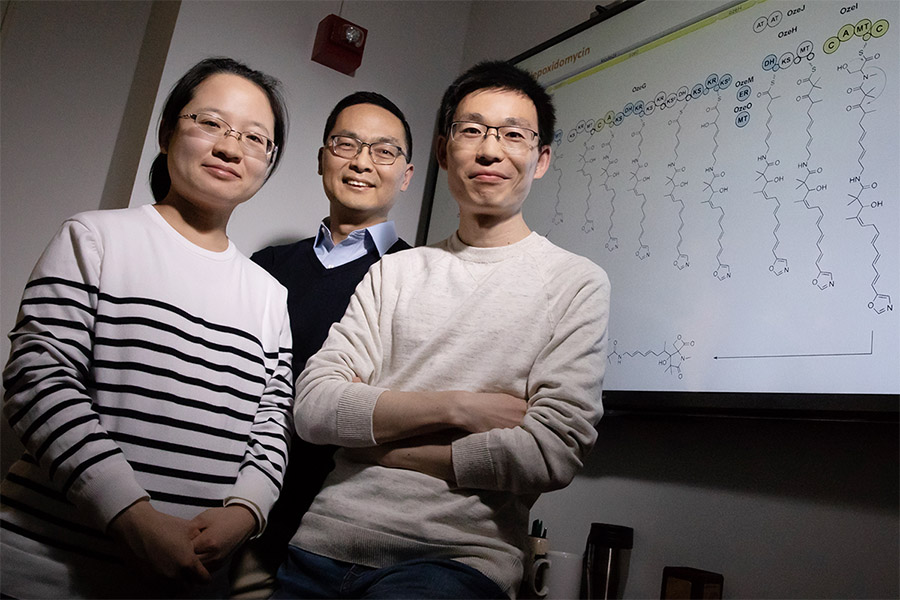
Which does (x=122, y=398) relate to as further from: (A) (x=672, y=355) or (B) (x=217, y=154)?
(A) (x=672, y=355)

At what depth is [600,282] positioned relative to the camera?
1.08 metres

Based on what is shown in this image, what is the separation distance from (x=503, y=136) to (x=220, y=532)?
0.74 meters

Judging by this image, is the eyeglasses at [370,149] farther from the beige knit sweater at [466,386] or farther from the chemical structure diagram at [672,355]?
the chemical structure diagram at [672,355]

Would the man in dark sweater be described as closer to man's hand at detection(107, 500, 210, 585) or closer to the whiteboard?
man's hand at detection(107, 500, 210, 585)

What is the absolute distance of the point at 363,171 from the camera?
1417 millimetres

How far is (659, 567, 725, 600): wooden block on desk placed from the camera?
48.3 inches

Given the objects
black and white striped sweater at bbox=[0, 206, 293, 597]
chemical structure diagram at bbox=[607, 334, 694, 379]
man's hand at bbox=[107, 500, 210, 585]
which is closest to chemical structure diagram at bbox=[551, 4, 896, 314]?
chemical structure diagram at bbox=[607, 334, 694, 379]

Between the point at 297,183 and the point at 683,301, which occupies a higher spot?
the point at 297,183

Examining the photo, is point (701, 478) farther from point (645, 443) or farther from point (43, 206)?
point (43, 206)

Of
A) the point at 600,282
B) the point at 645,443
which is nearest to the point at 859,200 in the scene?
the point at 600,282

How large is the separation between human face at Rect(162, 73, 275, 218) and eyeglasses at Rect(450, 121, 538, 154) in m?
0.33

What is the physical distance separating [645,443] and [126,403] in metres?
1.02

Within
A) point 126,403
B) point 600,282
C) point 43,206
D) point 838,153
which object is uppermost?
point 838,153

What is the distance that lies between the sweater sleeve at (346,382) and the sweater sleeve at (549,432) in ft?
0.46
